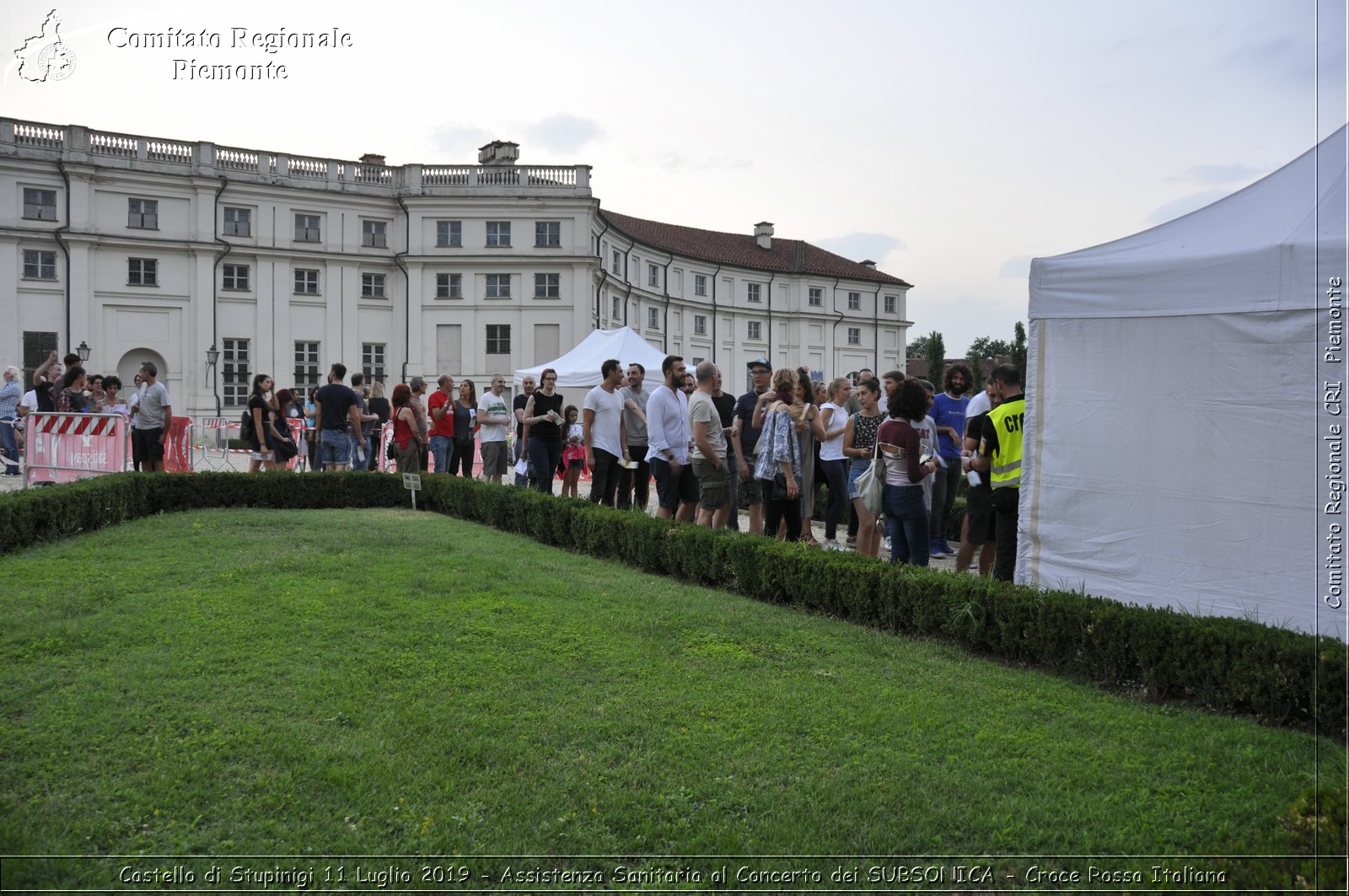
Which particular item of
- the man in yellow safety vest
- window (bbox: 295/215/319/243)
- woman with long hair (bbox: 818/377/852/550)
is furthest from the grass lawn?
window (bbox: 295/215/319/243)

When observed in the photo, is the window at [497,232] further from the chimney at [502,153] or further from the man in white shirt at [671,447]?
the man in white shirt at [671,447]

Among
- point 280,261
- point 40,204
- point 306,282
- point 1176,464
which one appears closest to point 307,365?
point 306,282

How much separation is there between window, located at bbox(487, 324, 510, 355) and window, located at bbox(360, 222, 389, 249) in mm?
6759

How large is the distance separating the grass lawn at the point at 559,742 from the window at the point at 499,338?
135 feet

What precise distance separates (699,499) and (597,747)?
571cm

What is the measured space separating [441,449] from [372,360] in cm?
3383

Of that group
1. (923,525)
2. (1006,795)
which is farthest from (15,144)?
(1006,795)

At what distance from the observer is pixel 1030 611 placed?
6.10 meters

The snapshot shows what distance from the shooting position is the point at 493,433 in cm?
1571

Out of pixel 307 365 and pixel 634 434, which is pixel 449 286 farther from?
pixel 634 434

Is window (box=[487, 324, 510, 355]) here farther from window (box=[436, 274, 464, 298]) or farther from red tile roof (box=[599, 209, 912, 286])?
red tile roof (box=[599, 209, 912, 286])

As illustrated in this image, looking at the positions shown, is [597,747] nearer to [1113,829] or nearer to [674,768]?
[674,768]

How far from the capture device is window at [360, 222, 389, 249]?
47.3 m

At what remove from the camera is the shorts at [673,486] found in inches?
404
